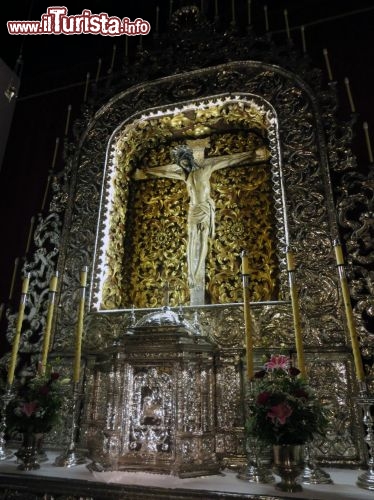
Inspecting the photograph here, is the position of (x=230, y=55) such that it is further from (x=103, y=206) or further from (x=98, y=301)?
(x=98, y=301)

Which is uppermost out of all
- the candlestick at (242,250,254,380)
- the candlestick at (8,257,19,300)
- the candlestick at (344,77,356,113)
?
the candlestick at (344,77,356,113)

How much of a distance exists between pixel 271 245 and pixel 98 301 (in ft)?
5.19

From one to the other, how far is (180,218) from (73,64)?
109 inches

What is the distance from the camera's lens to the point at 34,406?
259 cm

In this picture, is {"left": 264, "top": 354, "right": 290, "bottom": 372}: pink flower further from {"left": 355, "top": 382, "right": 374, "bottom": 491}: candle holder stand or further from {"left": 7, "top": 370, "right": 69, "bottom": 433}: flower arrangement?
{"left": 7, "top": 370, "right": 69, "bottom": 433}: flower arrangement

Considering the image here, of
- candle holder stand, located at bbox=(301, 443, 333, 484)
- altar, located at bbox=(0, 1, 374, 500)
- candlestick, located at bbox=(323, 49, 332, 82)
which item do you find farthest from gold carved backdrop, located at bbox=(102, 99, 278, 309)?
candle holder stand, located at bbox=(301, 443, 333, 484)

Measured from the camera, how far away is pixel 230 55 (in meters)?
4.32

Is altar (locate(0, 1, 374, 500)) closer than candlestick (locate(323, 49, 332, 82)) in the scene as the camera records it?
Yes

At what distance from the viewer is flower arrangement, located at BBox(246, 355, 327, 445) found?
83.2 inches

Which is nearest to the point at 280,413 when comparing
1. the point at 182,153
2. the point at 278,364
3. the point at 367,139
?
the point at 278,364

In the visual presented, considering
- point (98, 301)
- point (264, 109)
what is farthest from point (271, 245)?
point (98, 301)

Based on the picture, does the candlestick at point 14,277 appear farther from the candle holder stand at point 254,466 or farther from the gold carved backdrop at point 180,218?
the candle holder stand at point 254,466

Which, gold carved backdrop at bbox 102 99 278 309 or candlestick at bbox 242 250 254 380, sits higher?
gold carved backdrop at bbox 102 99 278 309

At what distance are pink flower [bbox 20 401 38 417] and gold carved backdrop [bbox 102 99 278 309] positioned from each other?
119cm
